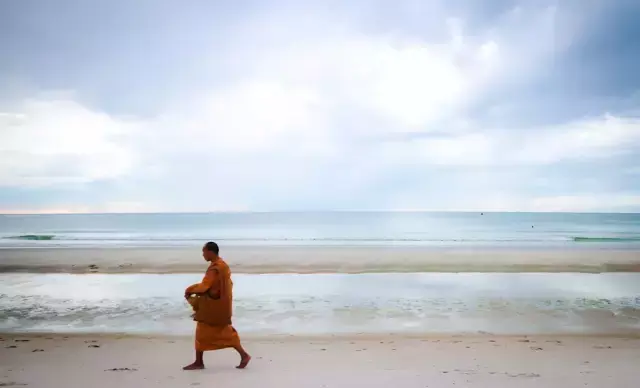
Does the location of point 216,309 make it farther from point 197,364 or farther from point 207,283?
point 197,364

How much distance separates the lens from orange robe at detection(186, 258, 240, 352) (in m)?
6.65

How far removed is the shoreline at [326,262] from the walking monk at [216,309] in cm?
1348

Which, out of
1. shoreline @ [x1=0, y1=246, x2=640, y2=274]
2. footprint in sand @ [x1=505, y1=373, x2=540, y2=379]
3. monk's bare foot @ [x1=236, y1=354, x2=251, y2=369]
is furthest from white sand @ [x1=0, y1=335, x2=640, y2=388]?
shoreline @ [x1=0, y1=246, x2=640, y2=274]

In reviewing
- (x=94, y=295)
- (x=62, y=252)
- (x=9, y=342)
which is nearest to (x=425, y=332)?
(x=9, y=342)

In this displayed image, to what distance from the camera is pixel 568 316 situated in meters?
11.5

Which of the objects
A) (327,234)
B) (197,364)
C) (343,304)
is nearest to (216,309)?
(197,364)

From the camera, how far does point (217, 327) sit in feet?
22.4

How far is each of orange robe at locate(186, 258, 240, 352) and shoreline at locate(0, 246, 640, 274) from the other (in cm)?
1346

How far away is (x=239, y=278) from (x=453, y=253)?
14.6 metres

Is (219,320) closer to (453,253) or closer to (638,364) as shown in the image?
(638,364)

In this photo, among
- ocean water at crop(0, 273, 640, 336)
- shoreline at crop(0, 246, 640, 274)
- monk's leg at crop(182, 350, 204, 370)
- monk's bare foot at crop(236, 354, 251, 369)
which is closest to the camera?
monk's leg at crop(182, 350, 204, 370)

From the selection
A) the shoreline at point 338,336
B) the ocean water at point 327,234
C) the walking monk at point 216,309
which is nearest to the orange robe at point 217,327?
the walking monk at point 216,309

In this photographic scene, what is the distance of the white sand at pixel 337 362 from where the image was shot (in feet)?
21.6

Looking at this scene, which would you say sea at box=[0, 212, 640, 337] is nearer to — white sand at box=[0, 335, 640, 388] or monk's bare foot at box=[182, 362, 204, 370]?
white sand at box=[0, 335, 640, 388]
